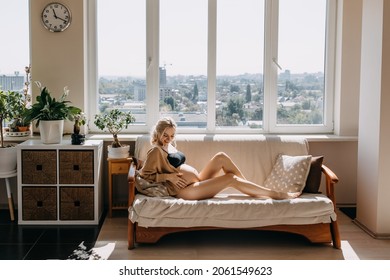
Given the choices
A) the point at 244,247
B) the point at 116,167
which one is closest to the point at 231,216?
the point at 244,247

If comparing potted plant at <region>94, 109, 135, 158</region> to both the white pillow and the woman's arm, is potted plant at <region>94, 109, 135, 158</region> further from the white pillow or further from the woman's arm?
the white pillow

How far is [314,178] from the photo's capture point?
5.18m

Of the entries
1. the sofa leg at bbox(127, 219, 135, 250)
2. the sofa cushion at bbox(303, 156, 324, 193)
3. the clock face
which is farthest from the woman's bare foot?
the clock face

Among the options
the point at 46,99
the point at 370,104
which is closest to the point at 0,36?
the point at 46,99

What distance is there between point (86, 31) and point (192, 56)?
1.13 m

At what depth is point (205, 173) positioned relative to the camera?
16.8 feet

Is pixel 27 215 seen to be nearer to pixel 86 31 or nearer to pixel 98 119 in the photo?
pixel 98 119

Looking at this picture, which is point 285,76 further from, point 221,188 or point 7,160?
point 7,160

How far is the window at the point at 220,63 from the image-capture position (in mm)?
5973

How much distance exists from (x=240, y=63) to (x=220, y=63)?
214 mm

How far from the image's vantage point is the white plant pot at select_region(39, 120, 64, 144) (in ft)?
17.5

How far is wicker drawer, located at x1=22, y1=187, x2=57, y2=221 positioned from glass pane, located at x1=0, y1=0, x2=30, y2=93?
1.20 meters

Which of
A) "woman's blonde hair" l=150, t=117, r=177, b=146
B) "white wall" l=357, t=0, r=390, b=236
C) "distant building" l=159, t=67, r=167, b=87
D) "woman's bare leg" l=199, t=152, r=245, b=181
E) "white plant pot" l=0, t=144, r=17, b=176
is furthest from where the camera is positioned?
"distant building" l=159, t=67, r=167, b=87
